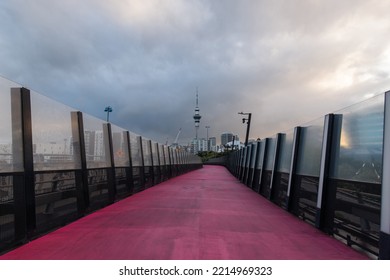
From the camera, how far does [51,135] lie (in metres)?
5.71

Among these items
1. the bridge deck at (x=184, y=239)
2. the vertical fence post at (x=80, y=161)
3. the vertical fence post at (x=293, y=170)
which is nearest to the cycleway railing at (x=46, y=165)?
the vertical fence post at (x=80, y=161)

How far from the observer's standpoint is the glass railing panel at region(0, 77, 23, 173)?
167 inches

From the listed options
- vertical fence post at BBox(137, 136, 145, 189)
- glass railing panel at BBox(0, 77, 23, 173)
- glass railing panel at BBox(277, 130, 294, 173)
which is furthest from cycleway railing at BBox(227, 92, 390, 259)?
vertical fence post at BBox(137, 136, 145, 189)

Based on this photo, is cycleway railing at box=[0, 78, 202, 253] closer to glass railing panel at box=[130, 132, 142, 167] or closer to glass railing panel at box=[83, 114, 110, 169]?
glass railing panel at box=[83, 114, 110, 169]

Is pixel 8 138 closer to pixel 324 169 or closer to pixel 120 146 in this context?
pixel 324 169

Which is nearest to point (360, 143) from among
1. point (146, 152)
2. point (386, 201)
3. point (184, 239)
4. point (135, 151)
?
point (386, 201)

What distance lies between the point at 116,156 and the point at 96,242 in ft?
18.2

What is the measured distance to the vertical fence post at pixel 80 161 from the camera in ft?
21.3

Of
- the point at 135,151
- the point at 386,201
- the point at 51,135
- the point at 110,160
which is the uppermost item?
the point at 135,151

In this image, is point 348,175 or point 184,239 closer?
point 184,239

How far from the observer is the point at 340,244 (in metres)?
4.66

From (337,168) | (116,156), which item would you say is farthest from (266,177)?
(337,168)

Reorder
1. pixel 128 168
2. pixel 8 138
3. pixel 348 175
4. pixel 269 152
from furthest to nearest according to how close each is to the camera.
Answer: pixel 269 152
pixel 128 168
pixel 348 175
pixel 8 138

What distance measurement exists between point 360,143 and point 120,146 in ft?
23.9
